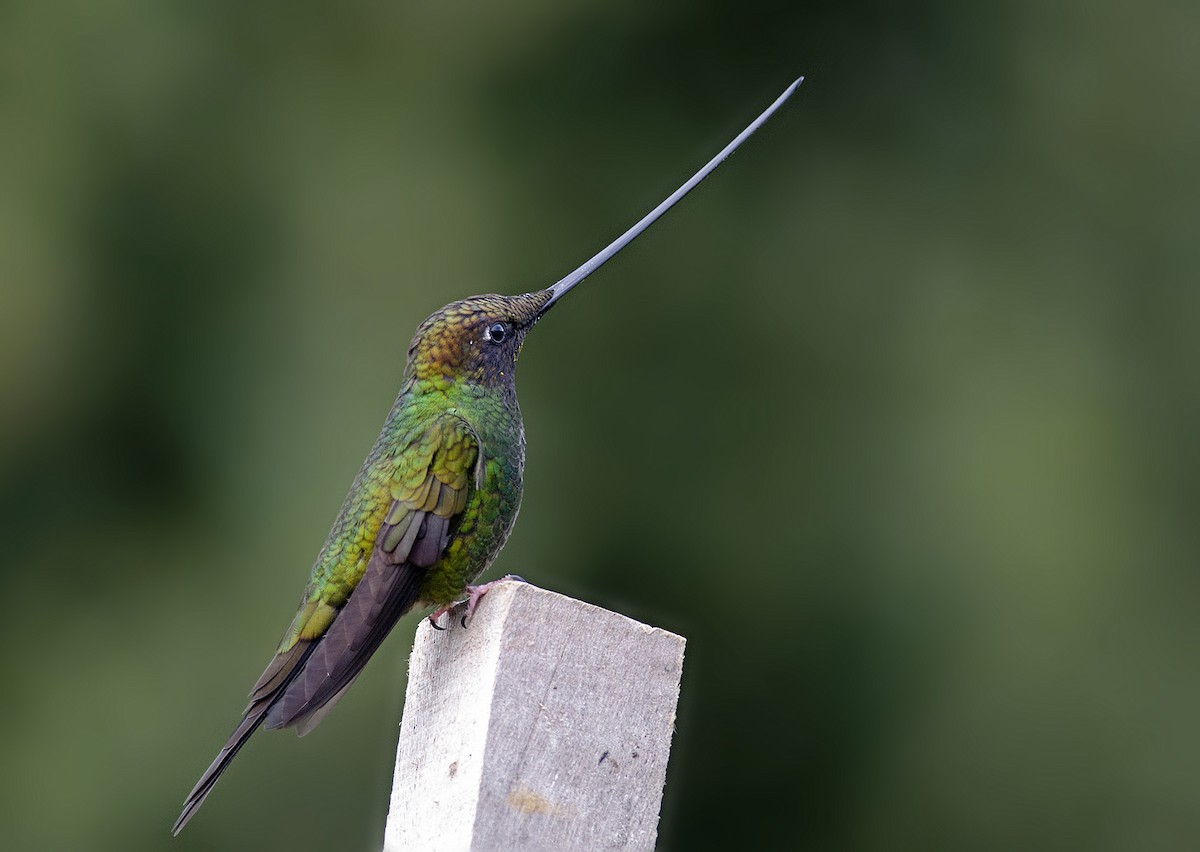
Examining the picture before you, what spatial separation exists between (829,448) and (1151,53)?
8.29 feet

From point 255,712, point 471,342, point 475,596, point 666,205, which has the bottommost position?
point 255,712

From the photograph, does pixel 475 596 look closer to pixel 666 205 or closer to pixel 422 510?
pixel 422 510

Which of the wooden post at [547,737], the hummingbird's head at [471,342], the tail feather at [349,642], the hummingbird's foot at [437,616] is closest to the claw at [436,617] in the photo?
the hummingbird's foot at [437,616]

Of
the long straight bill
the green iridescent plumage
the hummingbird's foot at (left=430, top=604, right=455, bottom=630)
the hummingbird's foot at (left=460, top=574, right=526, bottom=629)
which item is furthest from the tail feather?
the long straight bill

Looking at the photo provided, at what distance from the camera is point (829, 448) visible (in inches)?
311

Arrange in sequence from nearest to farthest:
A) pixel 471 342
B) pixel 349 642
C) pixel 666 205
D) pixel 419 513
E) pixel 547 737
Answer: pixel 547 737, pixel 349 642, pixel 419 513, pixel 666 205, pixel 471 342

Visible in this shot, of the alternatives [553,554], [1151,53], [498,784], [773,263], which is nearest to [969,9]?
[1151,53]

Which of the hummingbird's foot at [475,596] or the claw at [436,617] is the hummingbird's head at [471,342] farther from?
the hummingbird's foot at [475,596]

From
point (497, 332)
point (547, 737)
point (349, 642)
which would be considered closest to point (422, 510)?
point (349, 642)

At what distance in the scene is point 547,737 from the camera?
75.7 inches

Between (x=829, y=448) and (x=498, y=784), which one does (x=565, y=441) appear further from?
(x=498, y=784)

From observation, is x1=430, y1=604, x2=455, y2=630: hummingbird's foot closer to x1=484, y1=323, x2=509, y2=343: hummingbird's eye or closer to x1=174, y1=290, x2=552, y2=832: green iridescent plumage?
x1=174, y1=290, x2=552, y2=832: green iridescent plumage

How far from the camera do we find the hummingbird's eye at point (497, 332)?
3.39 metres

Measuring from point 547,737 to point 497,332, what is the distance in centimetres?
159
